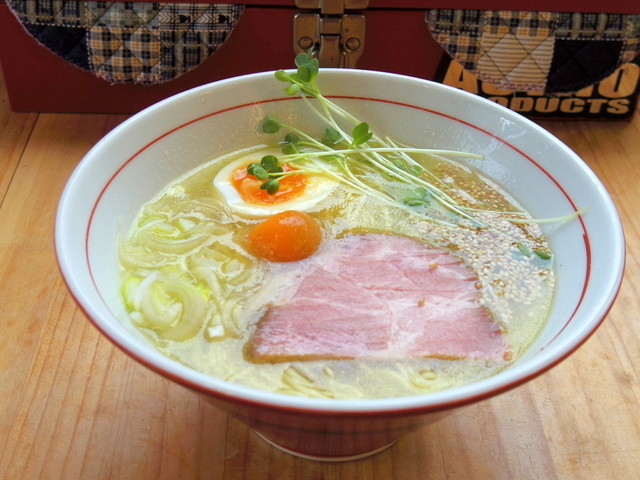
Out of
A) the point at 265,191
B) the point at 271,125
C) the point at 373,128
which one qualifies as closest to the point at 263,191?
the point at 265,191

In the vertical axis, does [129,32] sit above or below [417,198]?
above

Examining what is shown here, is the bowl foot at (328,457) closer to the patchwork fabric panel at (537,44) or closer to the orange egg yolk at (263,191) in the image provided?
the orange egg yolk at (263,191)

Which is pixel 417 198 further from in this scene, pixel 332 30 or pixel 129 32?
pixel 129 32

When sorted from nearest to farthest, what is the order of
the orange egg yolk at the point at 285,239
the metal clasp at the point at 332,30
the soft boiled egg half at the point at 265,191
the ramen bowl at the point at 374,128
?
the ramen bowl at the point at 374,128, the orange egg yolk at the point at 285,239, the soft boiled egg half at the point at 265,191, the metal clasp at the point at 332,30

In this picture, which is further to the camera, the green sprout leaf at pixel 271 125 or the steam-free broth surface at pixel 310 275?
the green sprout leaf at pixel 271 125

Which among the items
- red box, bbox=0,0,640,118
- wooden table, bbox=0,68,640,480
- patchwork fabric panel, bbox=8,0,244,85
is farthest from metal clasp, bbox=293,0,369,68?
wooden table, bbox=0,68,640,480

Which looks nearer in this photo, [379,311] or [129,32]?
[379,311]

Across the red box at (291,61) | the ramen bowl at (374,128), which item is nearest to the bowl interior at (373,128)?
the ramen bowl at (374,128)
